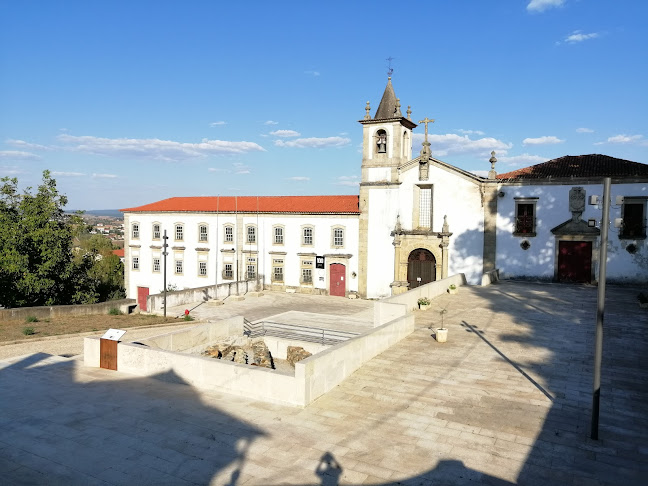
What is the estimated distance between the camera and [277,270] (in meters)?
37.2

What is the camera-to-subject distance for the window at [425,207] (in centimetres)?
3111

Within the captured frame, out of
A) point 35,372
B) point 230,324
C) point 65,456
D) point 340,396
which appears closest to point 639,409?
point 340,396

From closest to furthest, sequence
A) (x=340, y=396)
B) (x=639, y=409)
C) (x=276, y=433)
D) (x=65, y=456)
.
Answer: (x=65, y=456), (x=276, y=433), (x=639, y=409), (x=340, y=396)

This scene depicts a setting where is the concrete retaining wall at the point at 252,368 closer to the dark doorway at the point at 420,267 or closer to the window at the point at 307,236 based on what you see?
the dark doorway at the point at 420,267

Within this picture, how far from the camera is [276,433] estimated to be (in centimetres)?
852

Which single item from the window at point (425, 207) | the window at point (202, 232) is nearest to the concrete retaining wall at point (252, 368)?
the window at point (425, 207)

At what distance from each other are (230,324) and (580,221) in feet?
66.9

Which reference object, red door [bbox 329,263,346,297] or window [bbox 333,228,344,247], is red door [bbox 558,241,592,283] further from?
window [bbox 333,228,344,247]

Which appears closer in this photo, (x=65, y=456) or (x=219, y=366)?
(x=65, y=456)

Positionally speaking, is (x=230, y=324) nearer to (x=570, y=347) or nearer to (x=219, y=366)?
(x=219, y=366)

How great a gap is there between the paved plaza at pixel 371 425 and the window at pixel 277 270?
23264 mm

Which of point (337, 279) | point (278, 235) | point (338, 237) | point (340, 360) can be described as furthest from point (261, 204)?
point (340, 360)

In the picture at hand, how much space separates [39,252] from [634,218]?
35.0 m

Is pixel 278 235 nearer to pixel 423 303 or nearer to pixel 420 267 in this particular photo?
pixel 420 267
